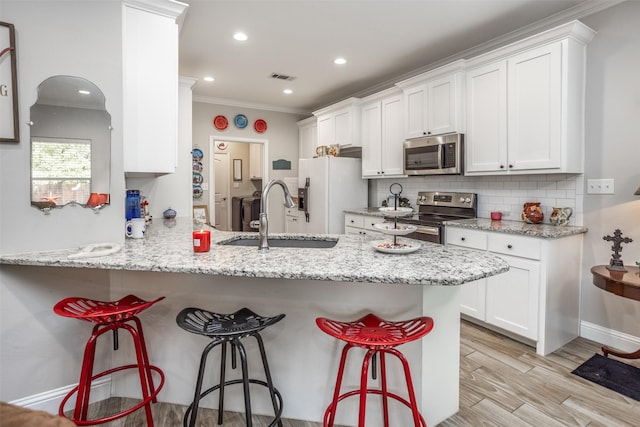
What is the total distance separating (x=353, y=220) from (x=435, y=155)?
1383 mm

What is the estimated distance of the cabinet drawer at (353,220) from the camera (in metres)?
4.27

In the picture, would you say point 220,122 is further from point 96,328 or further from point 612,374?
point 612,374

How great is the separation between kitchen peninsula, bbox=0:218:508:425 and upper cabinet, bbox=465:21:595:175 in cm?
153

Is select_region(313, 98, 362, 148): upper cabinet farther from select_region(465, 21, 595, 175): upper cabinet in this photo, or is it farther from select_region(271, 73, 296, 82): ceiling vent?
select_region(465, 21, 595, 175): upper cabinet

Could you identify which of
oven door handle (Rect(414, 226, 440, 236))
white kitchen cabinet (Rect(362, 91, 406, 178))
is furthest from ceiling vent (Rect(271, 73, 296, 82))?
oven door handle (Rect(414, 226, 440, 236))

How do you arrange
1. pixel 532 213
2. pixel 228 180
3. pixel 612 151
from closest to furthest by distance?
pixel 612 151, pixel 532 213, pixel 228 180

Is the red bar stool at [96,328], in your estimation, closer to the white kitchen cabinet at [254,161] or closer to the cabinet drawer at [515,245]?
the cabinet drawer at [515,245]

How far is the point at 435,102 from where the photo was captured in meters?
3.49

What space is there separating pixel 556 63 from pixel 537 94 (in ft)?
0.76

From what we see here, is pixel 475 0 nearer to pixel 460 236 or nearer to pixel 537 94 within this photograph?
pixel 537 94

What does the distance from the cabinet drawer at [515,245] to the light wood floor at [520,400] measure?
710mm

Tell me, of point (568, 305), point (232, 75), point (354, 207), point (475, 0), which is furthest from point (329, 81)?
point (568, 305)

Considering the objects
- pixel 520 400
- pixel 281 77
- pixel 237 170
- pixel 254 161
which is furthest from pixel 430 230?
pixel 237 170

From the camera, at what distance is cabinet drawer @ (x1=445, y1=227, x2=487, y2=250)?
2811mm
